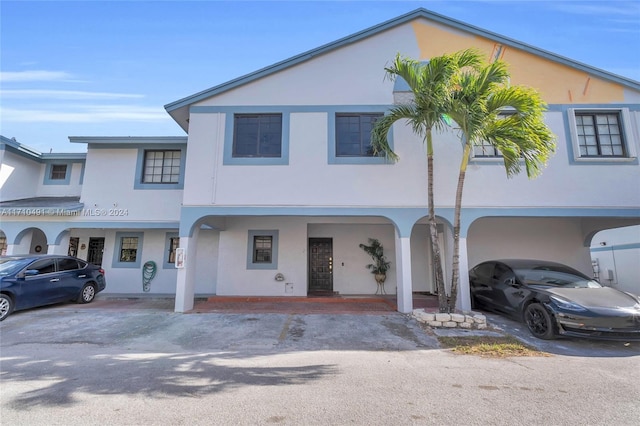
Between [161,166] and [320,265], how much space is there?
7411 millimetres

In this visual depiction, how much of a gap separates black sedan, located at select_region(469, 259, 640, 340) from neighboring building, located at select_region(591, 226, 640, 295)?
8576 mm

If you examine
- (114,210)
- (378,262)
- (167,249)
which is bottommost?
(378,262)

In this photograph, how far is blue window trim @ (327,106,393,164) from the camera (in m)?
9.02

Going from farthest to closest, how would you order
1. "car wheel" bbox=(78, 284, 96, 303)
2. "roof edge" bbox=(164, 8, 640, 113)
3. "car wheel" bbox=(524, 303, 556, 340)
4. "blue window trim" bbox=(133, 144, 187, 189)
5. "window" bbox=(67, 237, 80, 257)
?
"window" bbox=(67, 237, 80, 257)
"blue window trim" bbox=(133, 144, 187, 189)
"car wheel" bbox=(78, 284, 96, 303)
"roof edge" bbox=(164, 8, 640, 113)
"car wheel" bbox=(524, 303, 556, 340)

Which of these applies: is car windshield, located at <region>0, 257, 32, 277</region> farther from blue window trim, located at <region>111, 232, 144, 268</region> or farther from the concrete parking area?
blue window trim, located at <region>111, 232, 144, 268</region>

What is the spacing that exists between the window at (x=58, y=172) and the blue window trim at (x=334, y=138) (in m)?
12.0

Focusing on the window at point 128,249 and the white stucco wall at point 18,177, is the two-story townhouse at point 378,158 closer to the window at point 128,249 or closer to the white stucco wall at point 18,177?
the window at point 128,249

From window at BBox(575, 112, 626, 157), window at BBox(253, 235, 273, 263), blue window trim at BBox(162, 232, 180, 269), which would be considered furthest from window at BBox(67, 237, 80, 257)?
window at BBox(575, 112, 626, 157)

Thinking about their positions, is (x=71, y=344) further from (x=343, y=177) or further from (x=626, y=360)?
(x=626, y=360)

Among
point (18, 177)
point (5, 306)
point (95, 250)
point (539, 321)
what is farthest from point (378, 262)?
point (18, 177)

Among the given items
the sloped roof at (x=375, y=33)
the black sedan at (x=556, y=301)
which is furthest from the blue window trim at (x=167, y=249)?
the black sedan at (x=556, y=301)

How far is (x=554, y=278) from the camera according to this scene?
285 inches

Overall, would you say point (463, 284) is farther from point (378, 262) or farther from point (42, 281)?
point (42, 281)

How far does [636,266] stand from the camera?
1298 centimetres
